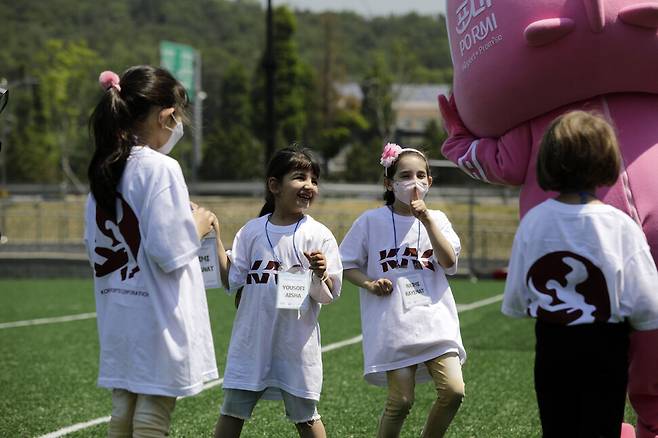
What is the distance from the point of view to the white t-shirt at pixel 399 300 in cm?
493

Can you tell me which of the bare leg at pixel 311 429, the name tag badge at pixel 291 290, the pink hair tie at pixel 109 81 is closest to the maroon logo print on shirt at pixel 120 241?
the pink hair tie at pixel 109 81

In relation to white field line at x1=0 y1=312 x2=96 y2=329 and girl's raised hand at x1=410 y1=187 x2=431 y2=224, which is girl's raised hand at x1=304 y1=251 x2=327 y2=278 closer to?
girl's raised hand at x1=410 y1=187 x2=431 y2=224

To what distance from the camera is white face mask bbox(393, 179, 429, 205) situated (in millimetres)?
4988

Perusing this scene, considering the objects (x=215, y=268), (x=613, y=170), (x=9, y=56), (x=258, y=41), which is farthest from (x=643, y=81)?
(x=258, y=41)

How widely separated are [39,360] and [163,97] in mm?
5763

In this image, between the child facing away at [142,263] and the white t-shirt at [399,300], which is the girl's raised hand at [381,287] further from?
the child facing away at [142,263]

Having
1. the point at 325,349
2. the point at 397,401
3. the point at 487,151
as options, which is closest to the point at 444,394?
the point at 397,401

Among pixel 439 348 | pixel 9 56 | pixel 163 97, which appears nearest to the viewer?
pixel 163 97

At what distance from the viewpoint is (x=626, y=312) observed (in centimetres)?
356

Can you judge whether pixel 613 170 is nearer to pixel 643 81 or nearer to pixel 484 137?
pixel 643 81

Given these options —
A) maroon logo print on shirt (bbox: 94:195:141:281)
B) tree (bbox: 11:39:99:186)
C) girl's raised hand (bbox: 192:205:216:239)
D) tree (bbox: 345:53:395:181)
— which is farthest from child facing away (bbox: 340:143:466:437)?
tree (bbox: 11:39:99:186)

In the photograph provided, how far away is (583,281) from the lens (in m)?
3.54

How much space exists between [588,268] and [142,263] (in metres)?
1.67

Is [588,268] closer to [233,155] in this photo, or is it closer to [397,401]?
[397,401]
